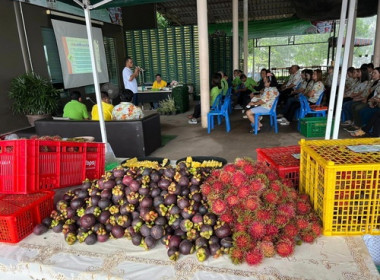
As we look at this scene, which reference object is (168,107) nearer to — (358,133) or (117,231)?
(358,133)

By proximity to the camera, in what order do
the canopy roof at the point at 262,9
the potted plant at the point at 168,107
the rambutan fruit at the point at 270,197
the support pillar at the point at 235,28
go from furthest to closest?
the canopy roof at the point at 262,9
the support pillar at the point at 235,28
the potted plant at the point at 168,107
the rambutan fruit at the point at 270,197

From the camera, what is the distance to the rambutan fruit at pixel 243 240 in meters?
1.34

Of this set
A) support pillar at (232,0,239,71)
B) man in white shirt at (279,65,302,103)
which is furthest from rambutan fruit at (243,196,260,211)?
support pillar at (232,0,239,71)

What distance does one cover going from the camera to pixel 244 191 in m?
1.39

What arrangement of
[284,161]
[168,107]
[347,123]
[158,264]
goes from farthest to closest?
1. [168,107]
2. [347,123]
3. [284,161]
4. [158,264]

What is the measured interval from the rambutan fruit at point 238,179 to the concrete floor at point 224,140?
2.73 meters

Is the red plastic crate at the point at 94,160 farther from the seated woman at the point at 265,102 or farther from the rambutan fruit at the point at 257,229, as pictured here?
the seated woman at the point at 265,102

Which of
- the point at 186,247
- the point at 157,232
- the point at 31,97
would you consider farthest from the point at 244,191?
the point at 31,97

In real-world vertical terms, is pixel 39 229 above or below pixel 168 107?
above

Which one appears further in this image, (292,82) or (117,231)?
(292,82)

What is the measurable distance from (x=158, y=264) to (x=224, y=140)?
4.08 metres

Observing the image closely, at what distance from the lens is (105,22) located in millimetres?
10000

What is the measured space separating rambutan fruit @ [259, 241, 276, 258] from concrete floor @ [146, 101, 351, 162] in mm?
2869

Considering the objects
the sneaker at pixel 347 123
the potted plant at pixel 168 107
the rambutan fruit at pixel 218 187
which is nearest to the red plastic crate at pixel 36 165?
the rambutan fruit at pixel 218 187
